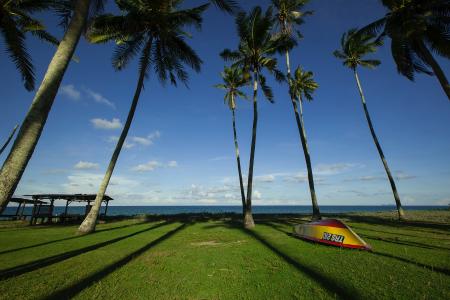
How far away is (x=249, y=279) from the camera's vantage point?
6.01 metres

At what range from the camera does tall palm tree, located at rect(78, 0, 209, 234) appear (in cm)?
1488

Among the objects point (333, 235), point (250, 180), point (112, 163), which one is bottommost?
point (333, 235)

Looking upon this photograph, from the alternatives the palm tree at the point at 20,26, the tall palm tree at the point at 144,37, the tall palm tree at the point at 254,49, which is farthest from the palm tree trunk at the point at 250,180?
the palm tree at the point at 20,26

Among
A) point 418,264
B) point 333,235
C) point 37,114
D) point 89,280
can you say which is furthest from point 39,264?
point 418,264

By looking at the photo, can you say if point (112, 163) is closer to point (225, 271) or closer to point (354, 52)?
point (225, 271)

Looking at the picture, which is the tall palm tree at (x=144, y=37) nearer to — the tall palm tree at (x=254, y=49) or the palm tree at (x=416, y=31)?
the tall palm tree at (x=254, y=49)

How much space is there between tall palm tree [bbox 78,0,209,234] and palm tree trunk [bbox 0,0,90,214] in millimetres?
11037

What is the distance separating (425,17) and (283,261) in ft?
51.6

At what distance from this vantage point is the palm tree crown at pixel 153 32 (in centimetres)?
1509

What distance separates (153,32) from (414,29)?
49.1 ft

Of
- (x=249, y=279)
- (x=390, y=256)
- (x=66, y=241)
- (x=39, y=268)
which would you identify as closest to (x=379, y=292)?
(x=249, y=279)

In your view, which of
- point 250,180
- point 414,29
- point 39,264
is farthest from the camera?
point 250,180

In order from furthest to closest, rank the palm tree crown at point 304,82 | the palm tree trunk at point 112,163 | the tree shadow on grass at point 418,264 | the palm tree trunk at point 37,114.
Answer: the palm tree crown at point 304,82 → the palm tree trunk at point 112,163 → the tree shadow on grass at point 418,264 → the palm tree trunk at point 37,114

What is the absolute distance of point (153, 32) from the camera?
55.2ft
